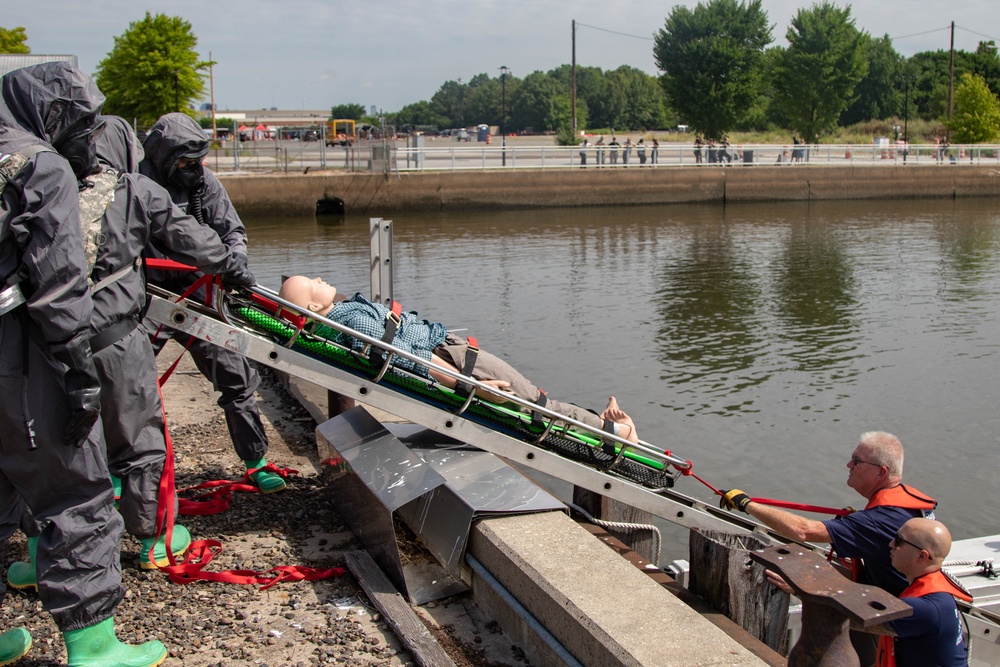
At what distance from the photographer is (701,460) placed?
9039 millimetres

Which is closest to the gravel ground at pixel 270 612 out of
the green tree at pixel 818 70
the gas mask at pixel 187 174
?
the gas mask at pixel 187 174

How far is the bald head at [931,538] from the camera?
3.65 m

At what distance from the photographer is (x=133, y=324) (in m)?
4.06

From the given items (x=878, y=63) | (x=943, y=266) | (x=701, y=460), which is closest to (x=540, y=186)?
(x=943, y=266)

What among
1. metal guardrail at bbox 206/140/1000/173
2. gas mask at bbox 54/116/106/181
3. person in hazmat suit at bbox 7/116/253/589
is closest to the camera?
gas mask at bbox 54/116/106/181

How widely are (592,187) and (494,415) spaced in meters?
31.4

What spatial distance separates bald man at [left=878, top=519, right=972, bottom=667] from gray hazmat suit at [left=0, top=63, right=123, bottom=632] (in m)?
2.92

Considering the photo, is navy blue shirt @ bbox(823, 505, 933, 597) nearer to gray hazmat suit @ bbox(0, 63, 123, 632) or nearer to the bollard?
the bollard

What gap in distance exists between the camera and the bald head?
3650mm

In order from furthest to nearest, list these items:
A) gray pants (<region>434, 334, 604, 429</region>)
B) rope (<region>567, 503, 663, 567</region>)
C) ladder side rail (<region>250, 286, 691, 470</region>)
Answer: gray pants (<region>434, 334, 604, 429</region>) → rope (<region>567, 503, 663, 567</region>) → ladder side rail (<region>250, 286, 691, 470</region>)

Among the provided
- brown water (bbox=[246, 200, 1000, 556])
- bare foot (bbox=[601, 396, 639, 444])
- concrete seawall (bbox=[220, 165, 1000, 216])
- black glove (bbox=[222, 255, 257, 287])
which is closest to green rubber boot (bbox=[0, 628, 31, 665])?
black glove (bbox=[222, 255, 257, 287])

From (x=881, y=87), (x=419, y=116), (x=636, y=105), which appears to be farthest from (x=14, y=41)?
(x=419, y=116)

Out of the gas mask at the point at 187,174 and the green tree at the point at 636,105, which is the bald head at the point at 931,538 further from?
the green tree at the point at 636,105

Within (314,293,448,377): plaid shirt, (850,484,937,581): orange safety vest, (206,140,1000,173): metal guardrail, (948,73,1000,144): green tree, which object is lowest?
(850,484,937,581): orange safety vest
